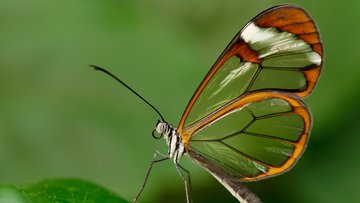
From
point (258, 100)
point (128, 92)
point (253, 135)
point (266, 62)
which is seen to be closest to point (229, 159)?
point (253, 135)

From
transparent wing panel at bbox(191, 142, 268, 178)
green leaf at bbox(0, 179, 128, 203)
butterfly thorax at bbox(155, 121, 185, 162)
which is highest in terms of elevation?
green leaf at bbox(0, 179, 128, 203)

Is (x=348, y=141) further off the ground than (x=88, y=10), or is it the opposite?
(x=88, y=10)

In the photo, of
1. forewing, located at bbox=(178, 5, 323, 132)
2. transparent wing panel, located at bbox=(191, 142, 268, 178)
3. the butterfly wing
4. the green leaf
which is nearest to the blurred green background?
transparent wing panel, located at bbox=(191, 142, 268, 178)

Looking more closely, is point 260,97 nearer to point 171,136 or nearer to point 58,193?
point 171,136

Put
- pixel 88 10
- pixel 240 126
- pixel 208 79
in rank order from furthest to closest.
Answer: pixel 88 10
pixel 240 126
pixel 208 79

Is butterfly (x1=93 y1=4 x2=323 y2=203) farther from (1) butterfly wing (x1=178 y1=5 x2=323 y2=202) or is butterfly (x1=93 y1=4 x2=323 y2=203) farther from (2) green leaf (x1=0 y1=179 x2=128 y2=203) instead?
(2) green leaf (x1=0 y1=179 x2=128 y2=203)

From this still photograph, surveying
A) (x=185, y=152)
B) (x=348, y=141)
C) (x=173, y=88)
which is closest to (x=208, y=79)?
(x=185, y=152)

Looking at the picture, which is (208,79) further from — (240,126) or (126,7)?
(126,7)
